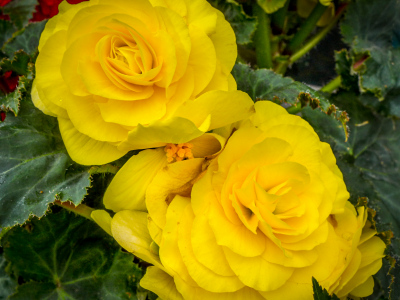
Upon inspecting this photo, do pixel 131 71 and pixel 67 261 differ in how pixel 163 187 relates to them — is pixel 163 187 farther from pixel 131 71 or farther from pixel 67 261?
pixel 67 261

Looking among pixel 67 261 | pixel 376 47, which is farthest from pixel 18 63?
pixel 376 47

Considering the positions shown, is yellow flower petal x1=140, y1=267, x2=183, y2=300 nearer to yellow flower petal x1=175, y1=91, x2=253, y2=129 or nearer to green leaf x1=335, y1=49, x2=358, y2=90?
yellow flower petal x1=175, y1=91, x2=253, y2=129

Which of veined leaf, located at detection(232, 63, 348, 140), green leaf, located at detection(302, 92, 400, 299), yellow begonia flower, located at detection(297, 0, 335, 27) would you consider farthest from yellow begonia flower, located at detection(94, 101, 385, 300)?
yellow begonia flower, located at detection(297, 0, 335, 27)

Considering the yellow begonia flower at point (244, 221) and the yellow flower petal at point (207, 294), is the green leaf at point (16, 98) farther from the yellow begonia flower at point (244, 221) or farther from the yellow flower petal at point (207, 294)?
the yellow flower petal at point (207, 294)

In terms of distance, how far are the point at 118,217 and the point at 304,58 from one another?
0.67m

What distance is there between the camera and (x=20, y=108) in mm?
573

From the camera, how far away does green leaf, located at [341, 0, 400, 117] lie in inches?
30.5

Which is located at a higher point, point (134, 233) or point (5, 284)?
point (134, 233)

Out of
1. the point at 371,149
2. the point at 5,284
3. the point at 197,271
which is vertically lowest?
the point at 5,284

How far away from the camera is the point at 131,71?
1.45 ft

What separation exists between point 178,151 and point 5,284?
39 cm

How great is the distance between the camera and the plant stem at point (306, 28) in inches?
33.6

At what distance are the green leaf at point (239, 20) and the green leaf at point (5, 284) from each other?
524mm

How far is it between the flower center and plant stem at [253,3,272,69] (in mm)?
464
